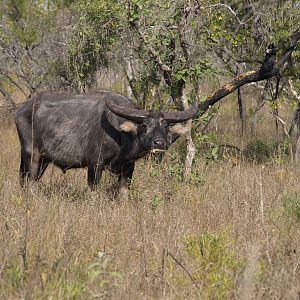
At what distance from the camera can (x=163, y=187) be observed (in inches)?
327

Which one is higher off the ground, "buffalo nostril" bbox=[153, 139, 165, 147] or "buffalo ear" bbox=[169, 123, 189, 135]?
"buffalo ear" bbox=[169, 123, 189, 135]

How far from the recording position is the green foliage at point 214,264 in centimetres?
443

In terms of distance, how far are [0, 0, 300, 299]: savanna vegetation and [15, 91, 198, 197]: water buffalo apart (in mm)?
323

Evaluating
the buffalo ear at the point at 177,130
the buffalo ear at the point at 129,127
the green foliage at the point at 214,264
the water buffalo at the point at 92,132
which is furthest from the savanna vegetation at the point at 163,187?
the buffalo ear at the point at 129,127

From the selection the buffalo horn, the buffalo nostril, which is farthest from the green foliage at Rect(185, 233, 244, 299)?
the buffalo horn

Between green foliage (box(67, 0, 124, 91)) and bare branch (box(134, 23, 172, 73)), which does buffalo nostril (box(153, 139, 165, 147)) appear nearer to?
bare branch (box(134, 23, 172, 73))

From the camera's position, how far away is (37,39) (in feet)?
50.4

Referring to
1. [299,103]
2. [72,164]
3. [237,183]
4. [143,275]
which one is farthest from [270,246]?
[299,103]

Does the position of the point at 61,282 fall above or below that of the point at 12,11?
below

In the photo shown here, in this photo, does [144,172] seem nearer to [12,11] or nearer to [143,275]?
[143,275]

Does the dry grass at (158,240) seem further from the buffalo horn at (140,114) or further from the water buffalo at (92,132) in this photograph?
the buffalo horn at (140,114)

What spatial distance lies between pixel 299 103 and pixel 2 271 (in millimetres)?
7577

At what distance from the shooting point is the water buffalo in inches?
318

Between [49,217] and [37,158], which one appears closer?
[49,217]
